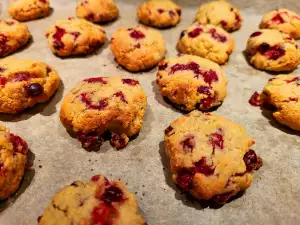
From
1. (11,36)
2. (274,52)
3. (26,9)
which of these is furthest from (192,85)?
(26,9)

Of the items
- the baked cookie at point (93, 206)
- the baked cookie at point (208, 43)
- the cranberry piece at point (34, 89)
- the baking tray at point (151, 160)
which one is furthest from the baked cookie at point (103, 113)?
the baked cookie at point (208, 43)

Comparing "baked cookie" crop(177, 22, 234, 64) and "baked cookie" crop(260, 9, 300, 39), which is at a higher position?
"baked cookie" crop(260, 9, 300, 39)

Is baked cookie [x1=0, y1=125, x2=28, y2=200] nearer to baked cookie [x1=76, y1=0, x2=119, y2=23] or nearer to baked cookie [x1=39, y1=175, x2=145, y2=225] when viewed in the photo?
baked cookie [x1=39, y1=175, x2=145, y2=225]

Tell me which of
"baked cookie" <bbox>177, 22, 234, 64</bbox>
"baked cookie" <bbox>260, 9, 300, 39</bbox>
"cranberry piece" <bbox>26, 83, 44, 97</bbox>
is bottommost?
"cranberry piece" <bbox>26, 83, 44, 97</bbox>

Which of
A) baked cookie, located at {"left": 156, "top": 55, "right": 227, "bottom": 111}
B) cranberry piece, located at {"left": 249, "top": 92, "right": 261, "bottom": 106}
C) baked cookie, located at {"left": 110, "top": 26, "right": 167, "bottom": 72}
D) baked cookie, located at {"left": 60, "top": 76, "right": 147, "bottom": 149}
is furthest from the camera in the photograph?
baked cookie, located at {"left": 110, "top": 26, "right": 167, "bottom": 72}

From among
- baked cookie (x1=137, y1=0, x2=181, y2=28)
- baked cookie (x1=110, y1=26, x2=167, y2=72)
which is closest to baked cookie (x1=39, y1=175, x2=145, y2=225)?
baked cookie (x1=110, y1=26, x2=167, y2=72)

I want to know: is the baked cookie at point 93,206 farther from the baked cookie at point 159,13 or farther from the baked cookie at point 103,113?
the baked cookie at point 159,13

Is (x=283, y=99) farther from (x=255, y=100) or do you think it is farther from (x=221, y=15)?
(x=221, y=15)
